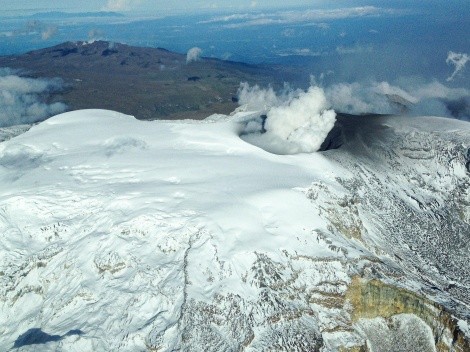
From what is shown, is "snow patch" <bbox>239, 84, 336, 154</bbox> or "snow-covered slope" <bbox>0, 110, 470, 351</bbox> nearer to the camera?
"snow-covered slope" <bbox>0, 110, 470, 351</bbox>

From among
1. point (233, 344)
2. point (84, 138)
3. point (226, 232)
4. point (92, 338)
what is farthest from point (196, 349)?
point (84, 138)

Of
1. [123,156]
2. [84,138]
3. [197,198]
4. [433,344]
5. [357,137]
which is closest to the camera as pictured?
[433,344]

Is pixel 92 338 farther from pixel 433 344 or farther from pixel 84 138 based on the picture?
pixel 84 138

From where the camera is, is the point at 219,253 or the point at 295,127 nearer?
the point at 219,253

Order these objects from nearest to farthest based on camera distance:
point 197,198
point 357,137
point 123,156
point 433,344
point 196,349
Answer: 1. point 196,349
2. point 433,344
3. point 197,198
4. point 123,156
5. point 357,137

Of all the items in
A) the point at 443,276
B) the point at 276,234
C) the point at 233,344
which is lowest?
the point at 443,276

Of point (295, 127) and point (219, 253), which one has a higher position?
point (295, 127)

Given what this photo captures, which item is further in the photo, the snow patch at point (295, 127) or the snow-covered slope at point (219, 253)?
the snow patch at point (295, 127)

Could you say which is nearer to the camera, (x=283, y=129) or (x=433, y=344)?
(x=433, y=344)
